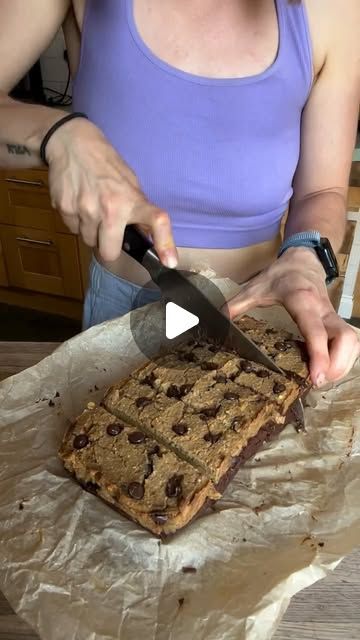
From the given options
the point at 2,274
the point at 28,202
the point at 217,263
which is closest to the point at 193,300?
the point at 217,263

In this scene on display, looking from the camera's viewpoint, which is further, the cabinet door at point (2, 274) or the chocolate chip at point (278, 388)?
the cabinet door at point (2, 274)

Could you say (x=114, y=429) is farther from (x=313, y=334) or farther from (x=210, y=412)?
(x=313, y=334)

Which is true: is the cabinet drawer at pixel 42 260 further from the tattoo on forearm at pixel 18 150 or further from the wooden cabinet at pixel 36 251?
the tattoo on forearm at pixel 18 150

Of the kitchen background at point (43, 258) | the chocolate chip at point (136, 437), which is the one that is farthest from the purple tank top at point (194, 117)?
the kitchen background at point (43, 258)

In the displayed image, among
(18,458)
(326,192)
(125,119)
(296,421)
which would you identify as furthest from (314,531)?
(125,119)
